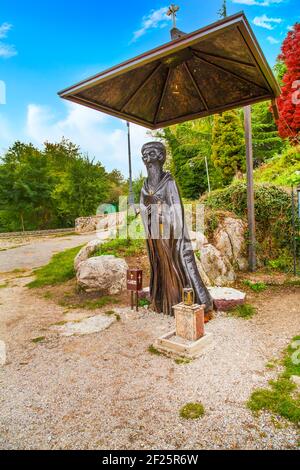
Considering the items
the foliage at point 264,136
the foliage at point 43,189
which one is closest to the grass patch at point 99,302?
the foliage at point 264,136

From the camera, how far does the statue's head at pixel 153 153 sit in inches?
188

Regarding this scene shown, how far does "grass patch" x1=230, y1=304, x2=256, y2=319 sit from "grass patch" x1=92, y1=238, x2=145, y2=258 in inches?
150

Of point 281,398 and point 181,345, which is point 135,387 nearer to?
point 181,345

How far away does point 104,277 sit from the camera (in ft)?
22.1

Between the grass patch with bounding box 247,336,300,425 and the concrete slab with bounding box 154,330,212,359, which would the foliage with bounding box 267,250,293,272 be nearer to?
the concrete slab with bounding box 154,330,212,359

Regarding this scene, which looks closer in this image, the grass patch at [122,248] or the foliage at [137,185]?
the grass patch at [122,248]

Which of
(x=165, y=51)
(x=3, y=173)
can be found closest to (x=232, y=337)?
(x=165, y=51)

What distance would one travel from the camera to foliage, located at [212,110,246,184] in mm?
14516

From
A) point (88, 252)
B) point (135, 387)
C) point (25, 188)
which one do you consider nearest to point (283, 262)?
point (88, 252)

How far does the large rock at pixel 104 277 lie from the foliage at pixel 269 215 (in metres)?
3.81

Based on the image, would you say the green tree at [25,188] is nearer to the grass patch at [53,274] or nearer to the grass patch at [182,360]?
the grass patch at [53,274]

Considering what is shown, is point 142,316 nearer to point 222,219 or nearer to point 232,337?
point 232,337

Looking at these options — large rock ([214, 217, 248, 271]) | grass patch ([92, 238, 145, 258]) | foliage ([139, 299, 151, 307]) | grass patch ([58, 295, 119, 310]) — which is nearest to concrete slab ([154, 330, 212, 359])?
foliage ([139, 299, 151, 307])

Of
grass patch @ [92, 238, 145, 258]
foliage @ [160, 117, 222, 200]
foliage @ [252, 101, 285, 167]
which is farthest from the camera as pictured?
A: foliage @ [160, 117, 222, 200]
